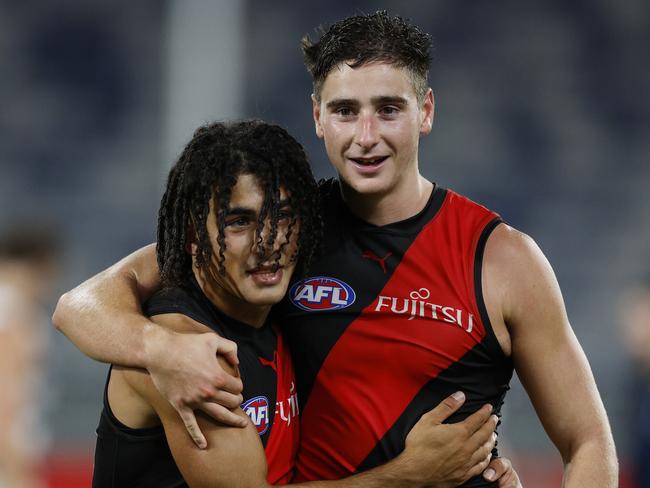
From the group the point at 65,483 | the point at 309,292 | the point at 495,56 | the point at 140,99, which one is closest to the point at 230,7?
the point at 140,99

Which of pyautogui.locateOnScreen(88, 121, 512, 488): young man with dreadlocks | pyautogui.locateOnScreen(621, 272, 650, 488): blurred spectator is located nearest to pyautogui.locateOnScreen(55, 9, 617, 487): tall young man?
pyautogui.locateOnScreen(88, 121, 512, 488): young man with dreadlocks

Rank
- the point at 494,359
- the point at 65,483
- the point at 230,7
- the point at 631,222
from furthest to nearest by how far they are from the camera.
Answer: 1. the point at 631,222
2. the point at 230,7
3. the point at 65,483
4. the point at 494,359

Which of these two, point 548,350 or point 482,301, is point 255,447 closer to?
point 482,301

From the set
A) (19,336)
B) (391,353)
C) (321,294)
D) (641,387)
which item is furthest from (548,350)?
(641,387)

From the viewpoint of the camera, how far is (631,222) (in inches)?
470

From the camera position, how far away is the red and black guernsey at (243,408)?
2850 mm

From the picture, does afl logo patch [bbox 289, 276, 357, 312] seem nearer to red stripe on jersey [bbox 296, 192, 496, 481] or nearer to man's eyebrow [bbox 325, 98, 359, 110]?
red stripe on jersey [bbox 296, 192, 496, 481]

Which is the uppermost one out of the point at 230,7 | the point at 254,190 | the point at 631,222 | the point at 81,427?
the point at 230,7

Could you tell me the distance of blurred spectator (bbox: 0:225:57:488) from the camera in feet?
12.0

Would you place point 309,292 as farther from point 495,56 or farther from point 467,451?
point 495,56

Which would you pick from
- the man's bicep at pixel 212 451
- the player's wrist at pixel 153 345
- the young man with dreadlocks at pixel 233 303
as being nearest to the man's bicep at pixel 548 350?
the young man with dreadlocks at pixel 233 303

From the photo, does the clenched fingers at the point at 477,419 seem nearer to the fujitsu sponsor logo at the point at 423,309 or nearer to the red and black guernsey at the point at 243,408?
the fujitsu sponsor logo at the point at 423,309

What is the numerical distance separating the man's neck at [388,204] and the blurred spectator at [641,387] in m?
3.23

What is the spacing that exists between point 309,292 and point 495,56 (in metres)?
9.78
